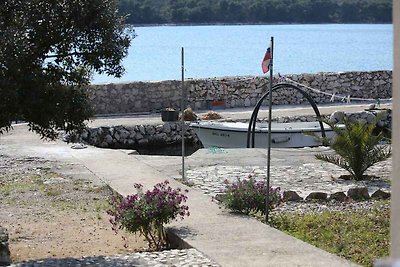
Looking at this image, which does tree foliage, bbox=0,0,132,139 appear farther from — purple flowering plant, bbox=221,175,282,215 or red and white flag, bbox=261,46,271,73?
purple flowering plant, bbox=221,175,282,215

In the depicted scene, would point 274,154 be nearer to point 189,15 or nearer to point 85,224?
point 85,224

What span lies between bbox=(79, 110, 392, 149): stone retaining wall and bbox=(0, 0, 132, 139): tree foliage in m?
13.7

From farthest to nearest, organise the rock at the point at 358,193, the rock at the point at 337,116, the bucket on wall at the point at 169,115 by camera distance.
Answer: the bucket on wall at the point at 169,115 → the rock at the point at 337,116 → the rock at the point at 358,193

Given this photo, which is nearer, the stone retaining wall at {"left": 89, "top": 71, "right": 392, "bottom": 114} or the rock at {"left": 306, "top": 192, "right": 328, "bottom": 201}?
the rock at {"left": 306, "top": 192, "right": 328, "bottom": 201}

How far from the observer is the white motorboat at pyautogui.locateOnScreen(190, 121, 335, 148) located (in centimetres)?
2258

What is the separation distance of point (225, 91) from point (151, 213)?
18.5 metres

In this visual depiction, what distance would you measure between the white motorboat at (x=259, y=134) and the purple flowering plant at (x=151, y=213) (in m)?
11.1

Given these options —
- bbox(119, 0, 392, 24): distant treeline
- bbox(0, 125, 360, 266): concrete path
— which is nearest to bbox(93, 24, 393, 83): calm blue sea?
bbox(119, 0, 392, 24): distant treeline

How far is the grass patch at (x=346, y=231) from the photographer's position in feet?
33.3

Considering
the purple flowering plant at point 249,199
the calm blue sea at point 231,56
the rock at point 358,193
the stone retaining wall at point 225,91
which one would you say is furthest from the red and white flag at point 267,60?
the calm blue sea at point 231,56

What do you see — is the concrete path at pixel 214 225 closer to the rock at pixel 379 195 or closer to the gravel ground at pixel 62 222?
the gravel ground at pixel 62 222

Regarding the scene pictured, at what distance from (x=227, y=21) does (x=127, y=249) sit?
61692mm

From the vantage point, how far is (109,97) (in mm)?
27406

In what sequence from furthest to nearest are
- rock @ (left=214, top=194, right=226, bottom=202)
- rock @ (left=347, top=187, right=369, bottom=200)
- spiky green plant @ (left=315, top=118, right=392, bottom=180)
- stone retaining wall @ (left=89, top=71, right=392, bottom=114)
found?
stone retaining wall @ (left=89, top=71, right=392, bottom=114)
spiky green plant @ (left=315, top=118, right=392, bottom=180)
rock @ (left=347, top=187, right=369, bottom=200)
rock @ (left=214, top=194, right=226, bottom=202)
